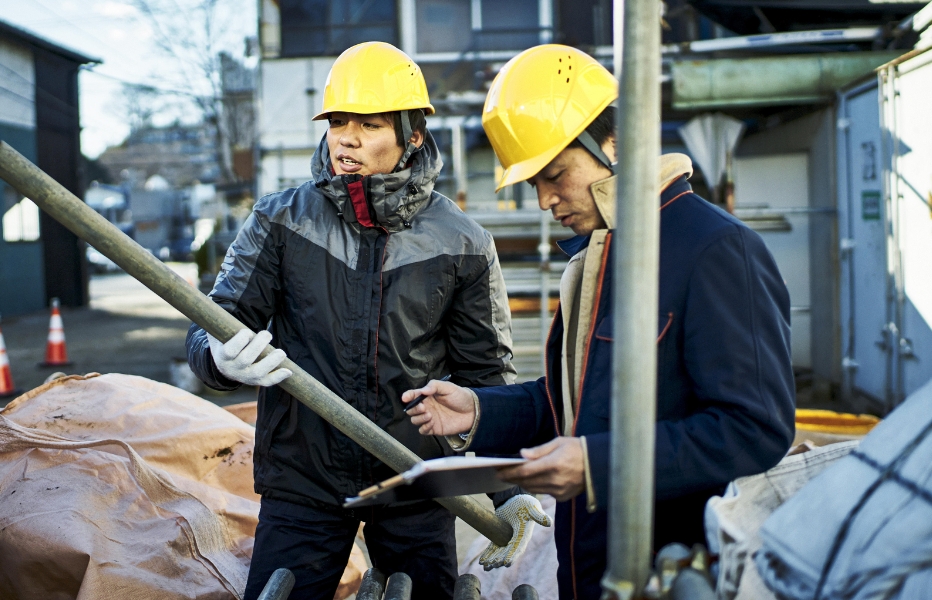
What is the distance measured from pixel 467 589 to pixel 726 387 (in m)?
1.06

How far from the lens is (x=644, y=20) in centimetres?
111

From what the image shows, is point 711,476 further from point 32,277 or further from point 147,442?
point 32,277

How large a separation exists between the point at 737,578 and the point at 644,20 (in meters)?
0.84

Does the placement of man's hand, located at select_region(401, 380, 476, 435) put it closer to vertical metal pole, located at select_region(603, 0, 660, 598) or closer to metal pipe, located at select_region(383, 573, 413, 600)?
metal pipe, located at select_region(383, 573, 413, 600)

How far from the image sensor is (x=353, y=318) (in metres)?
2.32

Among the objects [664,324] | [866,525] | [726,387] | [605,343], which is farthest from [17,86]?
[866,525]

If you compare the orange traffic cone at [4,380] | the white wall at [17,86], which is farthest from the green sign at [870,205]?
the white wall at [17,86]

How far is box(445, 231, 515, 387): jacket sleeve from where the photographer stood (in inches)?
98.3

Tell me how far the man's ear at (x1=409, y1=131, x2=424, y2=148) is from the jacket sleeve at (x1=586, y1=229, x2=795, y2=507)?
1.28 meters

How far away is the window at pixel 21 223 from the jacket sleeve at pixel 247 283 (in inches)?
575

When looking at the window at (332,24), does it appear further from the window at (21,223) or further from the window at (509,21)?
the window at (21,223)

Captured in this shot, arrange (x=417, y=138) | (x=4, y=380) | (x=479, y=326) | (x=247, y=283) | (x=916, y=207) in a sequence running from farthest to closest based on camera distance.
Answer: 1. (x=4, y=380)
2. (x=916, y=207)
3. (x=417, y=138)
4. (x=479, y=326)
5. (x=247, y=283)

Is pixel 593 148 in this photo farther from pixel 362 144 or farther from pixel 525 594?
pixel 525 594

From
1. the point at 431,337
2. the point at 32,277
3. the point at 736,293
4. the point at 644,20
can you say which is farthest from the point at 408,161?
the point at 32,277
